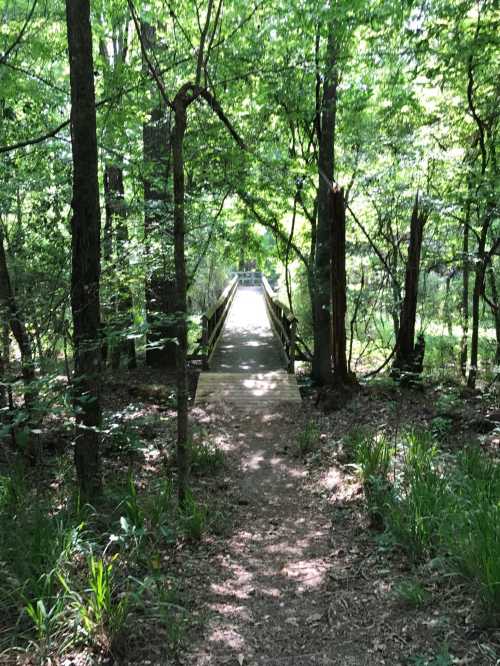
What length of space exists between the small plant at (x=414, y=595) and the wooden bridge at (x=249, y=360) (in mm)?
5083

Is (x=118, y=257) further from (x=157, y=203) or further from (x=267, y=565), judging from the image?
(x=267, y=565)

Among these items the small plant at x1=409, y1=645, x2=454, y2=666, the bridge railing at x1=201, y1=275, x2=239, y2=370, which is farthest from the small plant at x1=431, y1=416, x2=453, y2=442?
the bridge railing at x1=201, y1=275, x2=239, y2=370

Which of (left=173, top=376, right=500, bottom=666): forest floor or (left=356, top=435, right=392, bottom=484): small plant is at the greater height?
(left=356, top=435, right=392, bottom=484): small plant

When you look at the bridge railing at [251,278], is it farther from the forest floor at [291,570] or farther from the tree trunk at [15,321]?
the tree trunk at [15,321]

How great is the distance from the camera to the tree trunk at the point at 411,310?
785cm

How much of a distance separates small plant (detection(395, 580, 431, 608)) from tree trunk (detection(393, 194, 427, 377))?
17.5ft

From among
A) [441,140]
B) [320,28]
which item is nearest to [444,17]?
[320,28]

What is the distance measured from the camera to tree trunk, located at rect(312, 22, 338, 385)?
25.4 ft

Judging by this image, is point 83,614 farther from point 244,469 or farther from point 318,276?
point 318,276

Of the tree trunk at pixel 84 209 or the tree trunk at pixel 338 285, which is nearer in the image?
the tree trunk at pixel 84 209

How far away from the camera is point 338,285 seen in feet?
24.7

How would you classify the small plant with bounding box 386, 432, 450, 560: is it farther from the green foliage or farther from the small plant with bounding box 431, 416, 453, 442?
the small plant with bounding box 431, 416, 453, 442

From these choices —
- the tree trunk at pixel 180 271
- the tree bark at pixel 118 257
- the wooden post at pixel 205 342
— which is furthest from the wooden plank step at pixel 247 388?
the tree trunk at pixel 180 271

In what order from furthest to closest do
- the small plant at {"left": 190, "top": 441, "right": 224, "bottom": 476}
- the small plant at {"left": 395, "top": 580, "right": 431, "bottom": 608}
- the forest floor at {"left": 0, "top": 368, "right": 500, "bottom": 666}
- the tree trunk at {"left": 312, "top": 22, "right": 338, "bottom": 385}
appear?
the tree trunk at {"left": 312, "top": 22, "right": 338, "bottom": 385} → the small plant at {"left": 190, "top": 441, "right": 224, "bottom": 476} → the small plant at {"left": 395, "top": 580, "right": 431, "bottom": 608} → the forest floor at {"left": 0, "top": 368, "right": 500, "bottom": 666}
